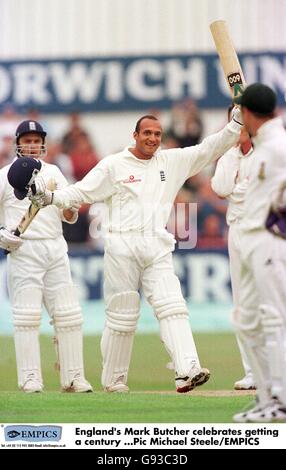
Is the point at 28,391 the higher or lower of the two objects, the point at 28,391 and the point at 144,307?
the lower

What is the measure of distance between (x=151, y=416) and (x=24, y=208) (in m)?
2.11

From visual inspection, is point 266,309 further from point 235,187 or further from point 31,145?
point 31,145

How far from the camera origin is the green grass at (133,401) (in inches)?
→ 246

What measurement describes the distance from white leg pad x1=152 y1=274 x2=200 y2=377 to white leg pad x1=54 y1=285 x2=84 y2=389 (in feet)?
2.09

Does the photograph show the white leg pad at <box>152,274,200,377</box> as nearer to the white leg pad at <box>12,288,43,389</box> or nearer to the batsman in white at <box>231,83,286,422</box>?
the white leg pad at <box>12,288,43,389</box>

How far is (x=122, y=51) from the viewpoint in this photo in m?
15.3

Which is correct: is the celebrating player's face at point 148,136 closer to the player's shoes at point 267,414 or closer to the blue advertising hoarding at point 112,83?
the player's shoes at point 267,414

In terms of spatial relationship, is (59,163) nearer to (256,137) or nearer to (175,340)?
(175,340)

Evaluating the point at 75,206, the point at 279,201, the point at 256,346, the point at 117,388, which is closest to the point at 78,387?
the point at 117,388

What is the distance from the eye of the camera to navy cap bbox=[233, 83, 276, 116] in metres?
5.71

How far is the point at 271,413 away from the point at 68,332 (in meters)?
2.50

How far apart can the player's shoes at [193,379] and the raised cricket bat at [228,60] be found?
1.67m

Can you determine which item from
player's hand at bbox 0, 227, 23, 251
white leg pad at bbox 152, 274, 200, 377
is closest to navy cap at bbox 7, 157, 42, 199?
player's hand at bbox 0, 227, 23, 251

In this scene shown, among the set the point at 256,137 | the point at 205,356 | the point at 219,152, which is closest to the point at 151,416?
the point at 256,137
